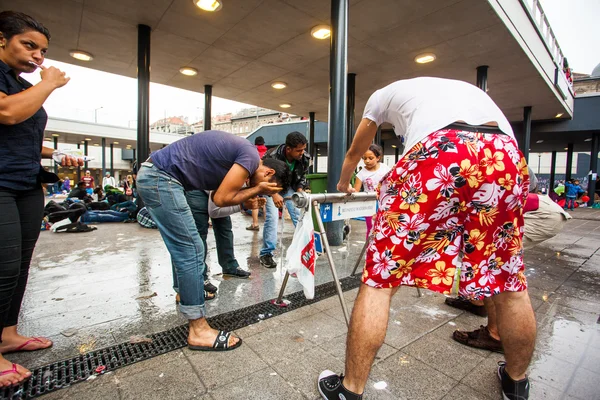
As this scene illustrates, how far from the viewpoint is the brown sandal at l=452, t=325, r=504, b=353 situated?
208 centimetres

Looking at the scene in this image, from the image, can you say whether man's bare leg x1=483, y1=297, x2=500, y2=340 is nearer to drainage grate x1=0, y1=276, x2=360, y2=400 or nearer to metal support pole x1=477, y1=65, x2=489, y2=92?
drainage grate x1=0, y1=276, x2=360, y2=400

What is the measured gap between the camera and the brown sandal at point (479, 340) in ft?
6.82

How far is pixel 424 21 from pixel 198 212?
5.73 meters

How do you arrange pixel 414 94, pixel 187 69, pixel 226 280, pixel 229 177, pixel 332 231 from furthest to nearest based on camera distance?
pixel 187 69 → pixel 332 231 → pixel 226 280 → pixel 229 177 → pixel 414 94

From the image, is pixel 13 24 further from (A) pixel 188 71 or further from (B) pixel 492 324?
(A) pixel 188 71

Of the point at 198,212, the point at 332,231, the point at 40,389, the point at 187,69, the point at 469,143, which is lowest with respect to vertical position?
the point at 40,389

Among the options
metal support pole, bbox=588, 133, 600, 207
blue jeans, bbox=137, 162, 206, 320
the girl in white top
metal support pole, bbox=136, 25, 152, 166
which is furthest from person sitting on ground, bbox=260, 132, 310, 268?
metal support pole, bbox=588, 133, 600, 207

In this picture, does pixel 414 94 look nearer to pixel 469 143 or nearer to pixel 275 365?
pixel 469 143

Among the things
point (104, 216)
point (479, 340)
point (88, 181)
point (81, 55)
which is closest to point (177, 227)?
point (479, 340)

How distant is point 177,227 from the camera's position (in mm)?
2035

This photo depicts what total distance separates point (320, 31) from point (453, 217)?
6094 millimetres

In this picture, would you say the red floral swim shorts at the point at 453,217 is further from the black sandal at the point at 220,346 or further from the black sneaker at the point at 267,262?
the black sneaker at the point at 267,262

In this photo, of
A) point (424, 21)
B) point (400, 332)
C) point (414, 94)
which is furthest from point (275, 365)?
point (424, 21)

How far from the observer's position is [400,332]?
2.29m
